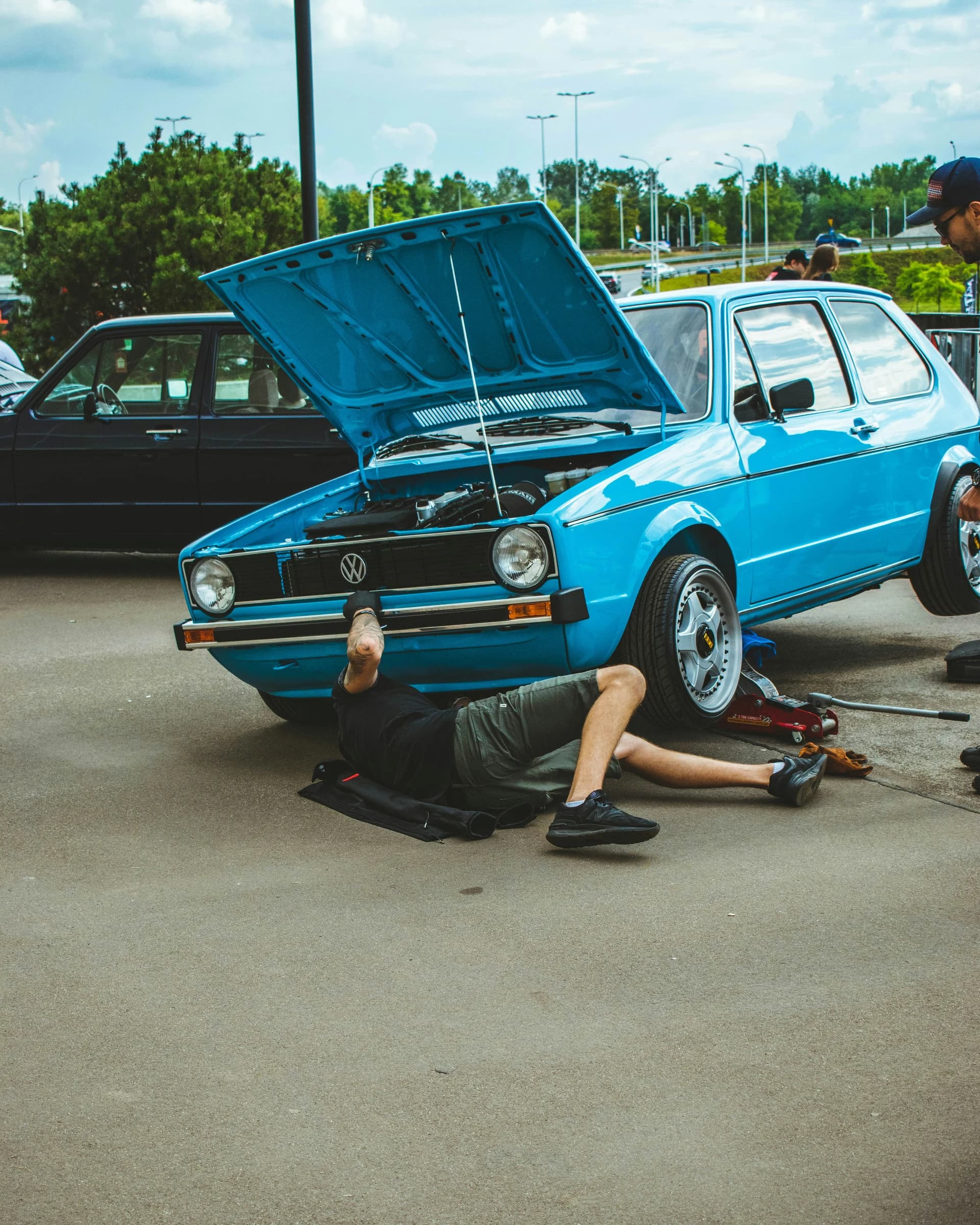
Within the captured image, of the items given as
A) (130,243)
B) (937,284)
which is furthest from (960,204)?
(937,284)

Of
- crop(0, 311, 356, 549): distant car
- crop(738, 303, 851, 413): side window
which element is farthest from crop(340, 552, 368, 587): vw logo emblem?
crop(0, 311, 356, 549): distant car

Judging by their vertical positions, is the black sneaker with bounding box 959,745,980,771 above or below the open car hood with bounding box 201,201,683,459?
below

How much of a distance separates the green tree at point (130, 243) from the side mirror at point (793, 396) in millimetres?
19551

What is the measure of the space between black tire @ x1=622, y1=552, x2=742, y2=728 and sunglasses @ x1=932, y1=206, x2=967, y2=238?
148 cm

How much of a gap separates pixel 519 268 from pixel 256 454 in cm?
467

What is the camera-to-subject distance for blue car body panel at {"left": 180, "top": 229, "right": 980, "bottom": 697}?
17.2 ft

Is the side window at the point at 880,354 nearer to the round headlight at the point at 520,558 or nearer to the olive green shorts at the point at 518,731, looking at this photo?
the round headlight at the point at 520,558

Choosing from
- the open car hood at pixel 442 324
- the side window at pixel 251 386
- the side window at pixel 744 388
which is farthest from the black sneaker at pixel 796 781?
the side window at pixel 251 386

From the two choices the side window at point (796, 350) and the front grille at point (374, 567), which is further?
the side window at point (796, 350)

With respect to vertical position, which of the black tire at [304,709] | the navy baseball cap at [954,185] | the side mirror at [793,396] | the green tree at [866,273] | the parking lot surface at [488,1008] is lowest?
the parking lot surface at [488,1008]

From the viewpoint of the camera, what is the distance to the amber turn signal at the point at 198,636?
569cm

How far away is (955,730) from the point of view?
588cm

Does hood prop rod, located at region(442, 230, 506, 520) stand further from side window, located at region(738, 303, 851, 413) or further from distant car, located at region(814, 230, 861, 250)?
distant car, located at region(814, 230, 861, 250)

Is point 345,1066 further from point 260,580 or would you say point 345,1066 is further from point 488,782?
point 260,580
